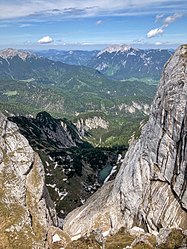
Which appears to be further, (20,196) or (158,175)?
(20,196)

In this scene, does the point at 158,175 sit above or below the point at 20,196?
above

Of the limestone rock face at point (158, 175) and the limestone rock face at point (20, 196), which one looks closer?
the limestone rock face at point (158, 175)

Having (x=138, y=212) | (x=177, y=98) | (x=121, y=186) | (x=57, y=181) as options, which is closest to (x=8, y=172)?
(x=121, y=186)

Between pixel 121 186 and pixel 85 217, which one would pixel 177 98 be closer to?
pixel 121 186

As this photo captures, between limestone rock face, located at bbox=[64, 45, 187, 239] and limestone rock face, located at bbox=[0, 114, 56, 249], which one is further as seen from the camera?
limestone rock face, located at bbox=[0, 114, 56, 249]
